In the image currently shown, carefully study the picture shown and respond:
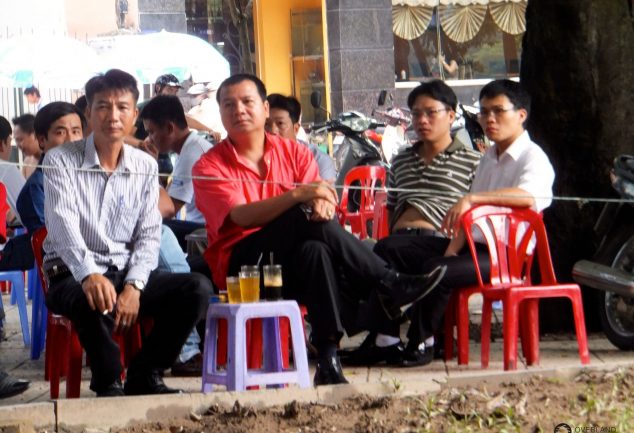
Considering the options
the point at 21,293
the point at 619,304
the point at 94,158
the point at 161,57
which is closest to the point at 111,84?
the point at 94,158

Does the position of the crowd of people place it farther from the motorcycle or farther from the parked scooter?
the parked scooter

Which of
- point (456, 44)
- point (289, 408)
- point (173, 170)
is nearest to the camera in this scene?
point (289, 408)

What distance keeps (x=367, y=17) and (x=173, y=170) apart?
1377cm

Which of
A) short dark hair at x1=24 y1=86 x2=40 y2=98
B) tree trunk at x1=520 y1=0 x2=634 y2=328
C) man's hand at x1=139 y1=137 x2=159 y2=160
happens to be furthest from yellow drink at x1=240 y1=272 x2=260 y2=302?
short dark hair at x1=24 y1=86 x2=40 y2=98

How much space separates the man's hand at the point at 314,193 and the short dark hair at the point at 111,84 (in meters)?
0.98

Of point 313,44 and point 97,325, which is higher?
point 313,44

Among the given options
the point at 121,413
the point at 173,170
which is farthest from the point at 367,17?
the point at 121,413

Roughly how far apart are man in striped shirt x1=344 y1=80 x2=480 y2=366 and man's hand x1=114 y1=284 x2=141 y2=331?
1.52 metres

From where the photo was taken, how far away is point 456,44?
23.8 meters

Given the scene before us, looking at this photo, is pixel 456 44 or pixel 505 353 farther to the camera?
pixel 456 44

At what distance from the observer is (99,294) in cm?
587

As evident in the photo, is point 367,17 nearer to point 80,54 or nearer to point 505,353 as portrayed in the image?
point 80,54

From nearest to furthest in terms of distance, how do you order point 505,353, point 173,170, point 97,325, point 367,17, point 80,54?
1. point 97,325
2. point 505,353
3. point 173,170
4. point 80,54
5. point 367,17

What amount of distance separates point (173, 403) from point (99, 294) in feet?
2.88
